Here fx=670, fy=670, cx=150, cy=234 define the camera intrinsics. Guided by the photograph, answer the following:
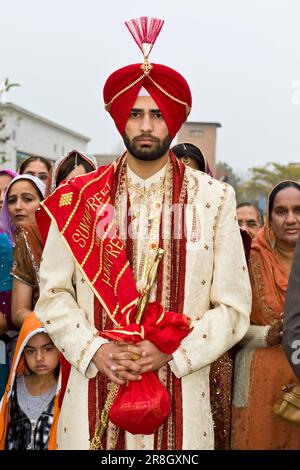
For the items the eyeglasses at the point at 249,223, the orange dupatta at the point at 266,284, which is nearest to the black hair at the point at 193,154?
the orange dupatta at the point at 266,284

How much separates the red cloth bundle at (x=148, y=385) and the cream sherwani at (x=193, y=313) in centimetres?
10

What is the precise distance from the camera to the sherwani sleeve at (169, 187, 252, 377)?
251cm

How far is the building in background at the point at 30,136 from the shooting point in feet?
82.3

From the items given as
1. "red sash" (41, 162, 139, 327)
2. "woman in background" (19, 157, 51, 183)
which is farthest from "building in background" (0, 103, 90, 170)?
"red sash" (41, 162, 139, 327)

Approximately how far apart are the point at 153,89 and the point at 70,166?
4.89 feet

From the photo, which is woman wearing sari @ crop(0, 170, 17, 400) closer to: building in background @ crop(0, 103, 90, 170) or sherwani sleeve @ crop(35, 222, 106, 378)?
sherwani sleeve @ crop(35, 222, 106, 378)

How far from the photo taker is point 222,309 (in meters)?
2.56

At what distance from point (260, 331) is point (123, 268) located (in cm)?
119

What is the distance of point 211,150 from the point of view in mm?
35656

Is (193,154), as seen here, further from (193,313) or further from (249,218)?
(249,218)
